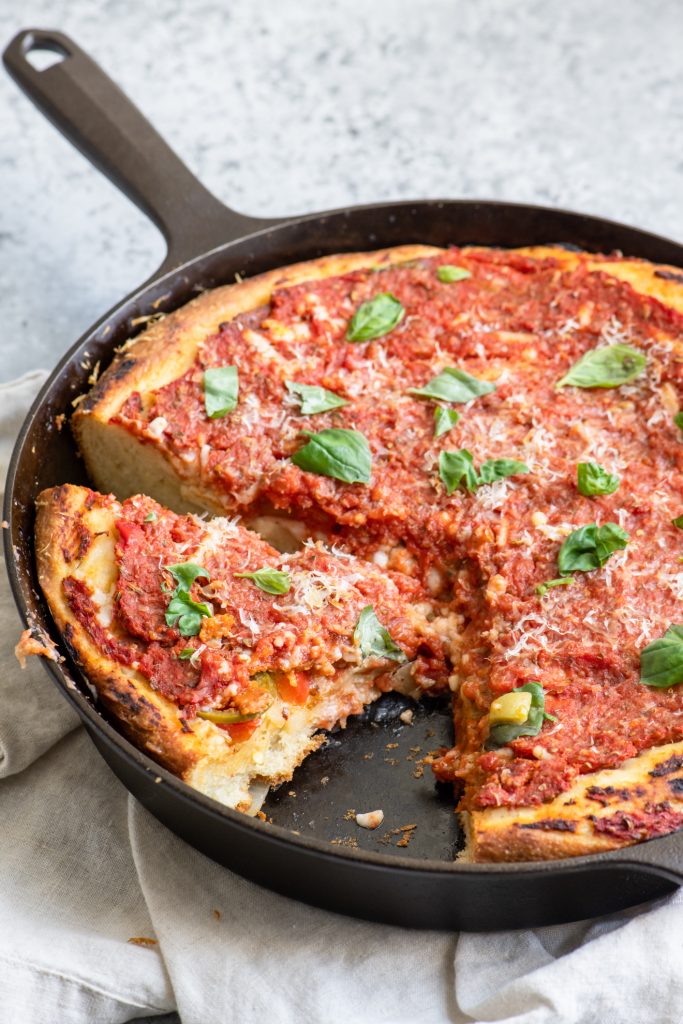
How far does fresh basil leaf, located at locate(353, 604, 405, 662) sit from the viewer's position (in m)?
4.22

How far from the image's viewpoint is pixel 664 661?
3865mm

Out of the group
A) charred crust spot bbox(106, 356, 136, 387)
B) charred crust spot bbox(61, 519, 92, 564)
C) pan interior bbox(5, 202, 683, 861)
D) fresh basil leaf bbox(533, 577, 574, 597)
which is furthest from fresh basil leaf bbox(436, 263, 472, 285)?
charred crust spot bbox(61, 519, 92, 564)

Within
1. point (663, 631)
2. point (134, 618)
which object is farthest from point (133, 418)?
point (663, 631)

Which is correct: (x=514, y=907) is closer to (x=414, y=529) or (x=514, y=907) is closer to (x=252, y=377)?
(x=414, y=529)

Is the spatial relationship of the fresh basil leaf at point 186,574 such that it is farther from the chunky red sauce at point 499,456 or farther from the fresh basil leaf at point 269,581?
the chunky red sauce at point 499,456

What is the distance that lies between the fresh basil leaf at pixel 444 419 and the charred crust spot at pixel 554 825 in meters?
1.57

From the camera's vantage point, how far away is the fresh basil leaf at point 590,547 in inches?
164

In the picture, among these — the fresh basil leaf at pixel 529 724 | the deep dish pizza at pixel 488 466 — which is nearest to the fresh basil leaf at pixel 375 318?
the deep dish pizza at pixel 488 466

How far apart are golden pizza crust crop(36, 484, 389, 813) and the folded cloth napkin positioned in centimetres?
34

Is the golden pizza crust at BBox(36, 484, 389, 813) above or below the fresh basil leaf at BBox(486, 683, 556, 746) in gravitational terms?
above

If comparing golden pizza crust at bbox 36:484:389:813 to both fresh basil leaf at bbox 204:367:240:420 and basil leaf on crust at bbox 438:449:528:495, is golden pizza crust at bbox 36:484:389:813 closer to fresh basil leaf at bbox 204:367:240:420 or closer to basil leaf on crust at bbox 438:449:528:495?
fresh basil leaf at bbox 204:367:240:420

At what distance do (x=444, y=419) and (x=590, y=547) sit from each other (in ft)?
2.50

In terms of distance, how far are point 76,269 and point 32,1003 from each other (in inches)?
140

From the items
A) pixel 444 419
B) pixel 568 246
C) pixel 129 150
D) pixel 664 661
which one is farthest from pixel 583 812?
pixel 129 150
